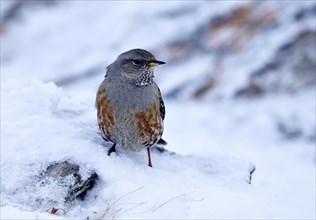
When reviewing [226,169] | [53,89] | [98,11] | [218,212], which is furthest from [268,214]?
[98,11]

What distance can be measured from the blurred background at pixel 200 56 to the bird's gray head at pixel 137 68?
353 cm

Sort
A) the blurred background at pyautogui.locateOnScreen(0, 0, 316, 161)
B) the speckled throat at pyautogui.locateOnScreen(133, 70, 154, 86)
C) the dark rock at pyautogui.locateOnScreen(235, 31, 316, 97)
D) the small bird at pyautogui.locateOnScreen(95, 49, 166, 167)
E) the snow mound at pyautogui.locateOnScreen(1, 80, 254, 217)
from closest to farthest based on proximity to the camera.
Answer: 1. the snow mound at pyautogui.locateOnScreen(1, 80, 254, 217)
2. the small bird at pyautogui.locateOnScreen(95, 49, 166, 167)
3. the speckled throat at pyautogui.locateOnScreen(133, 70, 154, 86)
4. the blurred background at pyautogui.locateOnScreen(0, 0, 316, 161)
5. the dark rock at pyautogui.locateOnScreen(235, 31, 316, 97)

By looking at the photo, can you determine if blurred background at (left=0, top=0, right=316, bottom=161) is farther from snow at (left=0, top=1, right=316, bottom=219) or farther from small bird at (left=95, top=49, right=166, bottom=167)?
small bird at (left=95, top=49, right=166, bottom=167)

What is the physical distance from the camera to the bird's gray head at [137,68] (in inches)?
249

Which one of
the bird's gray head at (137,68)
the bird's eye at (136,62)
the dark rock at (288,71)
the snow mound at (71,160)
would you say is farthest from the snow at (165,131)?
the bird's eye at (136,62)

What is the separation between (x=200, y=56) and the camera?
13438 millimetres

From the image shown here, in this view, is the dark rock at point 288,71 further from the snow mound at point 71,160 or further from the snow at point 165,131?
the snow mound at point 71,160

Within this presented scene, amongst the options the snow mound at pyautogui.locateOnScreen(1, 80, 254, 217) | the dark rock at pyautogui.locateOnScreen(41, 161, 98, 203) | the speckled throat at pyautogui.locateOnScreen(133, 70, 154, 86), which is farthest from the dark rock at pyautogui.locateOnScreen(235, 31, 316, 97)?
the dark rock at pyautogui.locateOnScreen(41, 161, 98, 203)

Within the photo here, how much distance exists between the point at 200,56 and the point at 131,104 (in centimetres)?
750

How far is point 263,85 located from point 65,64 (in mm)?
5332

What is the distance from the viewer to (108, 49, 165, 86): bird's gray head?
20.8 feet

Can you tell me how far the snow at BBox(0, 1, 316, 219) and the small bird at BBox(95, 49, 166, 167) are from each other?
8.9 inches

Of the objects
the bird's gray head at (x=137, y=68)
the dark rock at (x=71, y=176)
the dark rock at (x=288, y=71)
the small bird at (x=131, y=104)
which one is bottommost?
the dark rock at (x=71, y=176)

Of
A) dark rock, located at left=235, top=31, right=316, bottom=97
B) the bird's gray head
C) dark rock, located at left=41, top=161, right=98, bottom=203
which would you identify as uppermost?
dark rock, located at left=235, top=31, right=316, bottom=97
